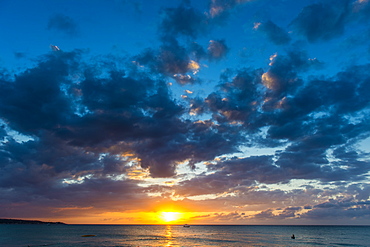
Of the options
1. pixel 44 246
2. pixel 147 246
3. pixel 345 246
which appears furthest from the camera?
pixel 345 246

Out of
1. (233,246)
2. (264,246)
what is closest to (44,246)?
(233,246)

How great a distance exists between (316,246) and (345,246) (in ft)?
47.5

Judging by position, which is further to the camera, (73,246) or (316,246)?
(316,246)

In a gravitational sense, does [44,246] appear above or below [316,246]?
above

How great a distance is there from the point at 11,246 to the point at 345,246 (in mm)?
147969

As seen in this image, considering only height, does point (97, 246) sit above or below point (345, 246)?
above

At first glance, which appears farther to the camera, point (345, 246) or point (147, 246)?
point (345, 246)

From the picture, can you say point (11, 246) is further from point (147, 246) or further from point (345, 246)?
point (345, 246)

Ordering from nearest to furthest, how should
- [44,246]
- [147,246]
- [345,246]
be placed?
[44,246] → [147,246] → [345,246]

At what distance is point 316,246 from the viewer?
124000mm

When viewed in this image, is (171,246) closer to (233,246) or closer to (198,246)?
(198,246)

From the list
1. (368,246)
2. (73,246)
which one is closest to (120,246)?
(73,246)

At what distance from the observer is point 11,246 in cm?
10956

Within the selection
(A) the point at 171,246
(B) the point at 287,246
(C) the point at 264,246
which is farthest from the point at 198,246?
(B) the point at 287,246
